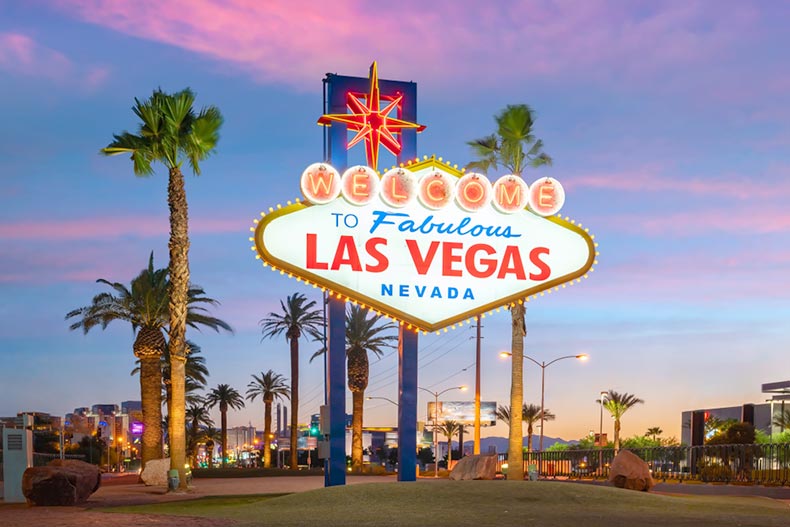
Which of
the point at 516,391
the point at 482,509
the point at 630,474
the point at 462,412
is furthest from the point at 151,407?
the point at 462,412

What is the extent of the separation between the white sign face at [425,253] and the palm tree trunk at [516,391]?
4886 mm

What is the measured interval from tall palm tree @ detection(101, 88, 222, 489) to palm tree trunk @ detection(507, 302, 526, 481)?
12206 millimetres

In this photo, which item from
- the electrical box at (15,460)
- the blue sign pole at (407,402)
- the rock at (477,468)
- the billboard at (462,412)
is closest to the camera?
the electrical box at (15,460)

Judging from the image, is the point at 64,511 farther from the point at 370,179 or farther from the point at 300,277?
the point at 370,179

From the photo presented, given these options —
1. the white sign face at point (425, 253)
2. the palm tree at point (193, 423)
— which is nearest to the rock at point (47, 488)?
the white sign face at point (425, 253)

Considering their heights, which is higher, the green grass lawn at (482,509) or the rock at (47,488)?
the green grass lawn at (482,509)

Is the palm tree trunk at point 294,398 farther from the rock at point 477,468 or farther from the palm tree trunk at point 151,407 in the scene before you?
the rock at point 477,468

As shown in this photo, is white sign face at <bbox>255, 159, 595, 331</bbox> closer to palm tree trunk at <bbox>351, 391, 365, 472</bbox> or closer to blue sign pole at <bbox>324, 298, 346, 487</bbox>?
blue sign pole at <bbox>324, 298, 346, 487</bbox>

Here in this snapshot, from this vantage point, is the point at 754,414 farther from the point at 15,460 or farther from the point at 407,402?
the point at 15,460

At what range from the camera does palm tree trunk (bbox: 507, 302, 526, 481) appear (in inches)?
1425

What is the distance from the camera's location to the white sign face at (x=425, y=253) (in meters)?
29.5

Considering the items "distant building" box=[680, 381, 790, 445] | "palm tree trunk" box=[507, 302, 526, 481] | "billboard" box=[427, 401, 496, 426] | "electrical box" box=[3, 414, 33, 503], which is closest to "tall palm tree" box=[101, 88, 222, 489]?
"electrical box" box=[3, 414, 33, 503]

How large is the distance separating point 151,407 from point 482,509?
30.3 m

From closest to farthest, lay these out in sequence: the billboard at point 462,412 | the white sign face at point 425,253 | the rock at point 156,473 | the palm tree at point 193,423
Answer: the white sign face at point 425,253, the rock at point 156,473, the palm tree at point 193,423, the billboard at point 462,412
